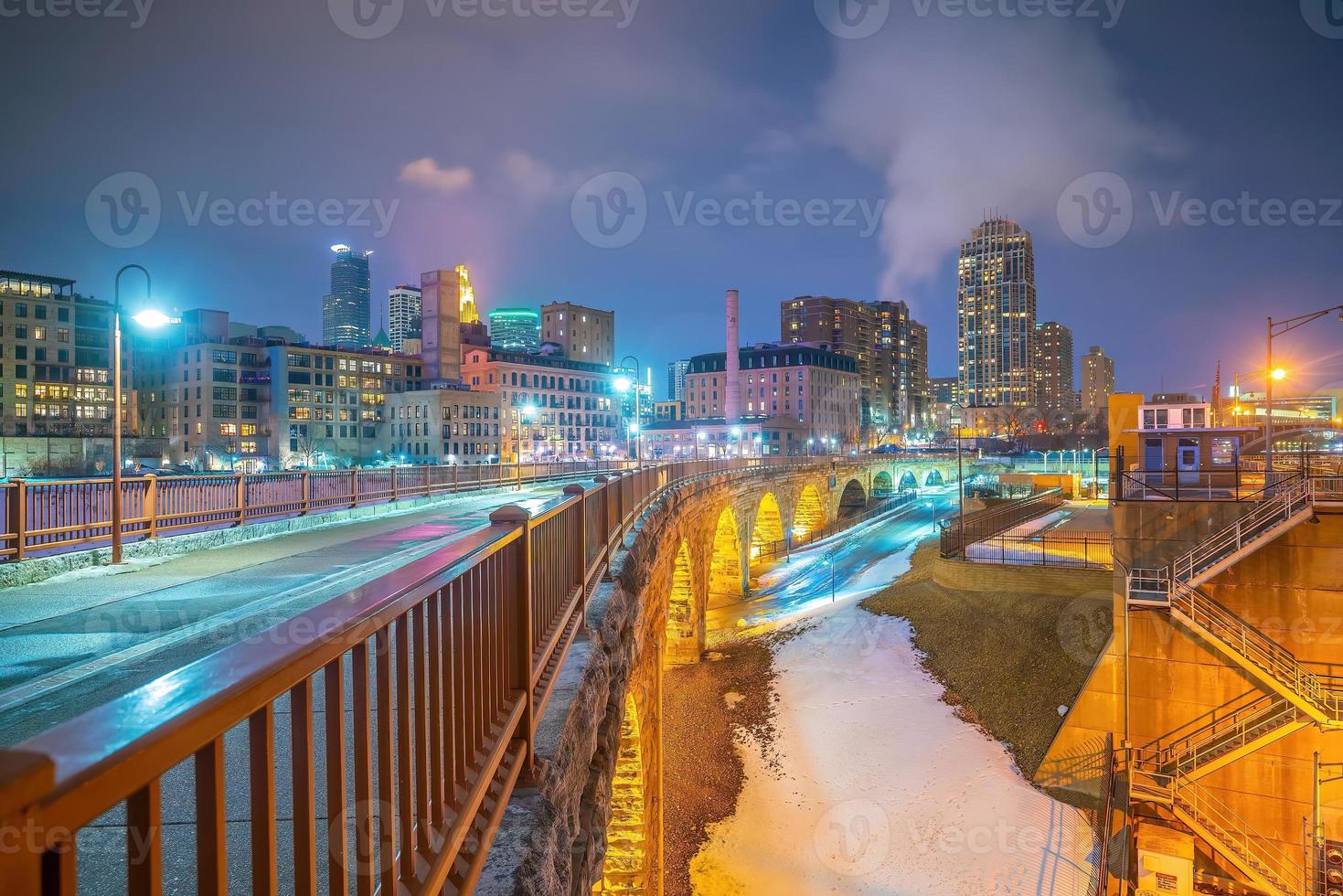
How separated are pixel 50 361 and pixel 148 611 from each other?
3495 inches

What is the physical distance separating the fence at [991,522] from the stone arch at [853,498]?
42629 mm

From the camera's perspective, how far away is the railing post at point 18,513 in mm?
10188

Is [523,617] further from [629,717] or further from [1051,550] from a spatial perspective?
[1051,550]

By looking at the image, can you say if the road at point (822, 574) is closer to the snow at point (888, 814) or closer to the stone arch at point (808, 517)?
the stone arch at point (808, 517)

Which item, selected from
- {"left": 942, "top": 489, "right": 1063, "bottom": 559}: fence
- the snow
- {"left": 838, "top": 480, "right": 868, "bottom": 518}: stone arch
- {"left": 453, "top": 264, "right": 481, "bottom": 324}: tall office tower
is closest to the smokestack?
{"left": 838, "top": 480, "right": 868, "bottom": 518}: stone arch

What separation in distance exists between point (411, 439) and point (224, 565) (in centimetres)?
8308

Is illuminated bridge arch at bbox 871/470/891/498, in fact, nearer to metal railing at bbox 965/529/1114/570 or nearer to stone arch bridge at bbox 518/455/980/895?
metal railing at bbox 965/529/1114/570

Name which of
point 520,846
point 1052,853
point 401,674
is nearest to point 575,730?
point 520,846

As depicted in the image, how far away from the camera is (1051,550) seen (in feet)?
90.7

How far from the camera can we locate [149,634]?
6.79m

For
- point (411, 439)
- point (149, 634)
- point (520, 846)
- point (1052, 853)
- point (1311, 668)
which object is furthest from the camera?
point (411, 439)

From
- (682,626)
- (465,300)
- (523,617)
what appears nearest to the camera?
(523,617)

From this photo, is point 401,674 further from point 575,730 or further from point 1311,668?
point 1311,668

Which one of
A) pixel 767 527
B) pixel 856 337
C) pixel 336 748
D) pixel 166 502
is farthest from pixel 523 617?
pixel 856 337
